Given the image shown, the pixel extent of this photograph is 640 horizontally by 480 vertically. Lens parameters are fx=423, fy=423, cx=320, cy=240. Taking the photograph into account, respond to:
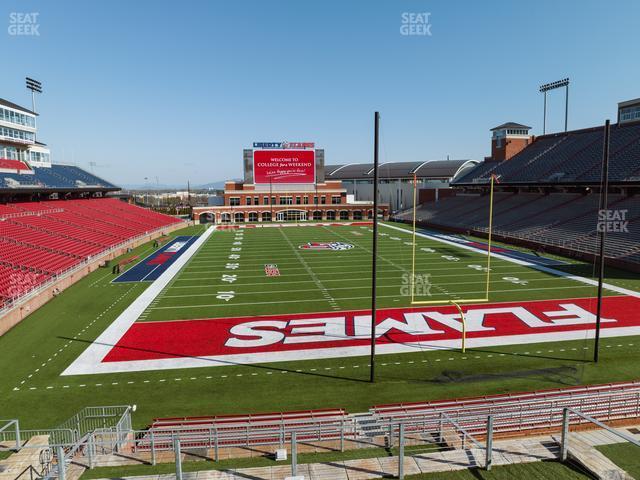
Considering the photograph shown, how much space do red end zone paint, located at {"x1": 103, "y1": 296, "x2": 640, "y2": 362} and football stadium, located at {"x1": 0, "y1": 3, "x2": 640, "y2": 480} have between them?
0.13m

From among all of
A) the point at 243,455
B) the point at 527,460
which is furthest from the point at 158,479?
the point at 527,460

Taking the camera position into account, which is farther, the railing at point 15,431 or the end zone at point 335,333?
the end zone at point 335,333

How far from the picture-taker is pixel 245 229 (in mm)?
58188

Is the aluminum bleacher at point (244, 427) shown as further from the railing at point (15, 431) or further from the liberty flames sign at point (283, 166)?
the liberty flames sign at point (283, 166)

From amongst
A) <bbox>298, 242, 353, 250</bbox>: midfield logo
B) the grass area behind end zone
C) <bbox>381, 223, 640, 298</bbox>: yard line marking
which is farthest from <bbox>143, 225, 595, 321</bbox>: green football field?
the grass area behind end zone

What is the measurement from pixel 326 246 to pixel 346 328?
23.1 meters

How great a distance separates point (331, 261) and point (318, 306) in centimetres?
1197

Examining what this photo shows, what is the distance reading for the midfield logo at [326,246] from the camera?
131 ft

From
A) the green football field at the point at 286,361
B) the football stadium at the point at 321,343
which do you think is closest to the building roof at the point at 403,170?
the football stadium at the point at 321,343

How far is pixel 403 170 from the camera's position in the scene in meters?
83.4

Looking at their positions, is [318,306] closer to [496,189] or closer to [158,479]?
[158,479]

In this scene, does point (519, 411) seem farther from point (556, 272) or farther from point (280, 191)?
point (280, 191)

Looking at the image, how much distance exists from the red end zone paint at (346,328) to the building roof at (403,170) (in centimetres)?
5995

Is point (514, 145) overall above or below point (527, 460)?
above
